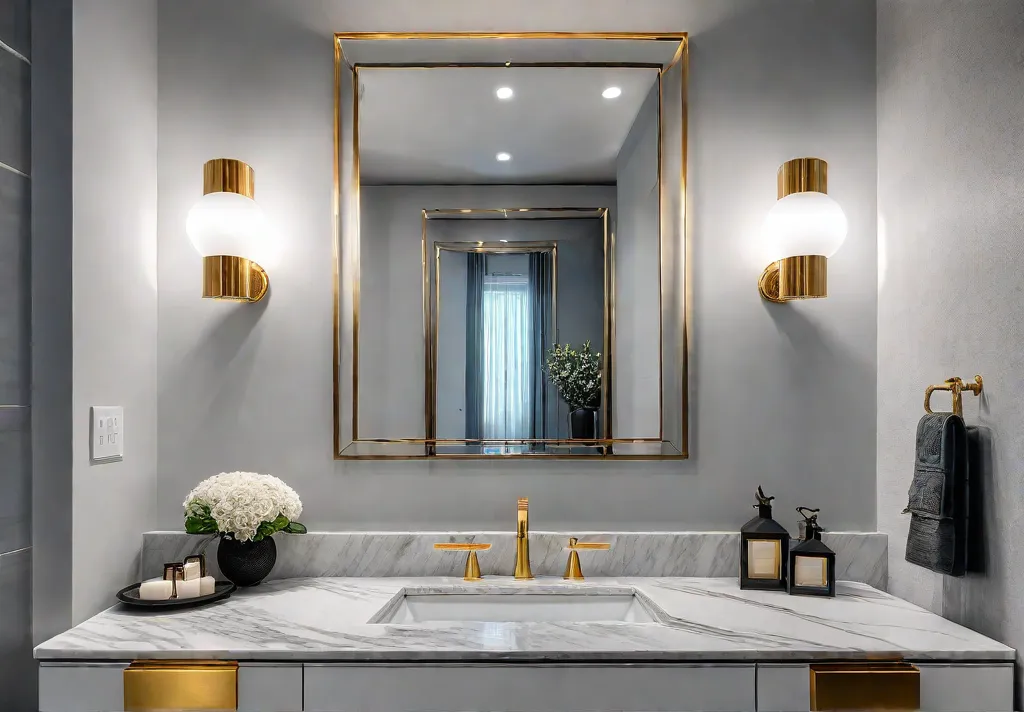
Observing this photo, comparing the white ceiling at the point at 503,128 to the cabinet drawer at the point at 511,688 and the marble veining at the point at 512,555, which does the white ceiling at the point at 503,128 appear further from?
the cabinet drawer at the point at 511,688

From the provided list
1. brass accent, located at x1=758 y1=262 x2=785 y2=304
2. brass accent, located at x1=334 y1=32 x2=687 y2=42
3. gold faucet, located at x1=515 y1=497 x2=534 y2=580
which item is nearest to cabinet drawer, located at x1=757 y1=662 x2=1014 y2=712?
gold faucet, located at x1=515 y1=497 x2=534 y2=580

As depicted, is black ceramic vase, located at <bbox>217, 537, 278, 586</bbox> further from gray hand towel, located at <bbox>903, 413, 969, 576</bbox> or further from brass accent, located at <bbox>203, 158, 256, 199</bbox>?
gray hand towel, located at <bbox>903, 413, 969, 576</bbox>

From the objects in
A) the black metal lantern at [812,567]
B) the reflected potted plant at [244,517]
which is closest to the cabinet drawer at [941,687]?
the black metal lantern at [812,567]

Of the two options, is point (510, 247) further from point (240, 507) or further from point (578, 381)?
point (240, 507)

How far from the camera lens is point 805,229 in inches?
61.9

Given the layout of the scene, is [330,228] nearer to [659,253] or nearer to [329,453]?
[329,453]

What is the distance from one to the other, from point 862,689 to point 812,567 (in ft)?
1.14

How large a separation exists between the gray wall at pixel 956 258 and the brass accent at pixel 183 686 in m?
1.31

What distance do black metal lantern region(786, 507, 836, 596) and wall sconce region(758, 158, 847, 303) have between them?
0.50m

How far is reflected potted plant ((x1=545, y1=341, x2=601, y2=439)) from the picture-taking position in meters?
1.69

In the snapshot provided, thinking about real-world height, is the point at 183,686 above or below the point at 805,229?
below

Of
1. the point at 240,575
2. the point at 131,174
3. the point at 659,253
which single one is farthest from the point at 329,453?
the point at 659,253

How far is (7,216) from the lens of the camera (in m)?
1.31

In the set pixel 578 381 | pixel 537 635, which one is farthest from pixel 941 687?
pixel 578 381
